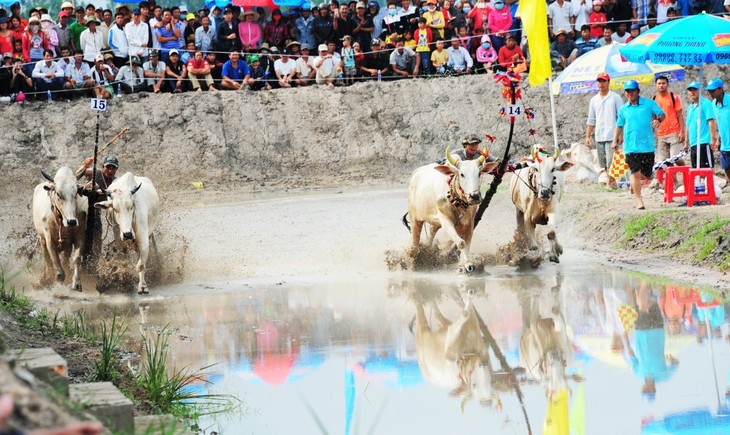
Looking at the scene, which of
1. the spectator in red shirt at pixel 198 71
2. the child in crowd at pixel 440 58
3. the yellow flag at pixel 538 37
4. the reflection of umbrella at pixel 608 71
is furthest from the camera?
the child in crowd at pixel 440 58

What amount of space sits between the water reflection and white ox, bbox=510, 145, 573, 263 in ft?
2.63

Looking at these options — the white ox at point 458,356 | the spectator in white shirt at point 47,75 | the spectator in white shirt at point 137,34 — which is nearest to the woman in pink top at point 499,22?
the spectator in white shirt at point 137,34

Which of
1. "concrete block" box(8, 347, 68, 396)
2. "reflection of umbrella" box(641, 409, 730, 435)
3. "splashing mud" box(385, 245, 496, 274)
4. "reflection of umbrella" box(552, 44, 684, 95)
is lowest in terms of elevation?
"splashing mud" box(385, 245, 496, 274)

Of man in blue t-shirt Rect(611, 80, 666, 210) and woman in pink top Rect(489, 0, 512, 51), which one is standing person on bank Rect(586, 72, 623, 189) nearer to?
man in blue t-shirt Rect(611, 80, 666, 210)

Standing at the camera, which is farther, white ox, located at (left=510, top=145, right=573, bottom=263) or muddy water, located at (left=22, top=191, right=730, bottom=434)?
white ox, located at (left=510, top=145, right=573, bottom=263)

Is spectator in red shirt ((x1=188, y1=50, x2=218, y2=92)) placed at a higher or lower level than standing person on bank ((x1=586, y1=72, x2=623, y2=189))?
higher

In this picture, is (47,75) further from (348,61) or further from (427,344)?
(427,344)

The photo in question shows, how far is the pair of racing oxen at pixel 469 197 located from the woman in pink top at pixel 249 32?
1086 centimetres

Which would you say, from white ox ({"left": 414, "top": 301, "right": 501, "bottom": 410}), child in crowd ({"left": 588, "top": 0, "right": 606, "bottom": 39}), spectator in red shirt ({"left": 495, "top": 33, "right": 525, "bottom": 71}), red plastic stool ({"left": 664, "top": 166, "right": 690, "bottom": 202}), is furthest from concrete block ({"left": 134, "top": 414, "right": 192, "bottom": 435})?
child in crowd ({"left": 588, "top": 0, "right": 606, "bottom": 39})

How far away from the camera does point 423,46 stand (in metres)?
26.7

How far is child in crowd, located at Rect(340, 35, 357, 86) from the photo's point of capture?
26.2 m

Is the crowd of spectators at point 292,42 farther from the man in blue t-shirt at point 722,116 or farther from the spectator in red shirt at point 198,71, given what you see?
the man in blue t-shirt at point 722,116

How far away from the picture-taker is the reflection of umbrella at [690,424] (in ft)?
24.0

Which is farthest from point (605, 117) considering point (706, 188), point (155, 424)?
point (155, 424)
